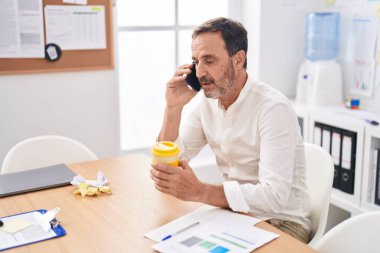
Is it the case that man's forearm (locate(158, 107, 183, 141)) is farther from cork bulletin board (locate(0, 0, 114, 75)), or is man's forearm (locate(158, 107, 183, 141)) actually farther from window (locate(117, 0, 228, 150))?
window (locate(117, 0, 228, 150))

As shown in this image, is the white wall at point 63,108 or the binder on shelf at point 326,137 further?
the binder on shelf at point 326,137

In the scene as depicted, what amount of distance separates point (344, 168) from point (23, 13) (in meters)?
2.05

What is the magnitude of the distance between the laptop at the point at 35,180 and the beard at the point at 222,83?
2.11ft

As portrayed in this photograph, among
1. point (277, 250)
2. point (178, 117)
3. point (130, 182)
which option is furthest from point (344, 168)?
point (277, 250)

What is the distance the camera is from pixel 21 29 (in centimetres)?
270

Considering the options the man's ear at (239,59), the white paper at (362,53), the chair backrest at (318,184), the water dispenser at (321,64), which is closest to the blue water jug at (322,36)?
the water dispenser at (321,64)

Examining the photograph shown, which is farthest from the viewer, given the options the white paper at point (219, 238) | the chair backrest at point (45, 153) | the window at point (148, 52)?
the window at point (148, 52)

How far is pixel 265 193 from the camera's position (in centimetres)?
158

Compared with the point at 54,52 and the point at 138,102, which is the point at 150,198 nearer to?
the point at 54,52

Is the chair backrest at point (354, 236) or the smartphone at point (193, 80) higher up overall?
the smartphone at point (193, 80)

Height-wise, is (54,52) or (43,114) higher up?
(54,52)

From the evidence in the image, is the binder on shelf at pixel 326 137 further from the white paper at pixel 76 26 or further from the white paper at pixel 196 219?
the white paper at pixel 196 219

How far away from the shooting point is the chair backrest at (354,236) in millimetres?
1407

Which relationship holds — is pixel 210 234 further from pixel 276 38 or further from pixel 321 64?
pixel 276 38
